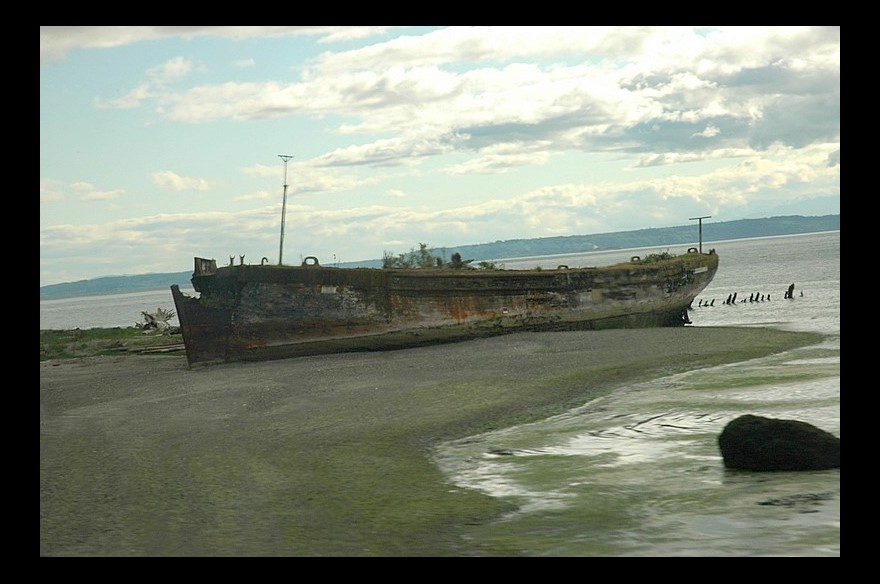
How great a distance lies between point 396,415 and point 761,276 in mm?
66191

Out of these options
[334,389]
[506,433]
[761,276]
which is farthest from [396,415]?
[761,276]

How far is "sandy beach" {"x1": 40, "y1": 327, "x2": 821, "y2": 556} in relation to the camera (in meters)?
8.62

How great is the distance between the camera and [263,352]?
84.7 feet

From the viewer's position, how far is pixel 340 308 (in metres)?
26.0

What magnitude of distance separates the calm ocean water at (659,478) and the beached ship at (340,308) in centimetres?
1015

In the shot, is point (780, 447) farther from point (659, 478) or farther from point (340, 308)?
point (340, 308)

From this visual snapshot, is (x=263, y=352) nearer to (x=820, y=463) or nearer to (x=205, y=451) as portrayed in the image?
(x=205, y=451)

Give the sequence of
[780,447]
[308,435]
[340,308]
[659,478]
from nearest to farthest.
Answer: [780,447] → [659,478] → [308,435] → [340,308]

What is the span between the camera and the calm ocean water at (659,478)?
7.82 meters

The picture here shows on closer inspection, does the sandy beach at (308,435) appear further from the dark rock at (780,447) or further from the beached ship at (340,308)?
the dark rock at (780,447)

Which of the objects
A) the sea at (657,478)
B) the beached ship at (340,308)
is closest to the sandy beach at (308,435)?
the sea at (657,478)

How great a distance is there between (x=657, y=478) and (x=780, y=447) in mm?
1291

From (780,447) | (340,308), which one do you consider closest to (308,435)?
(780,447)
